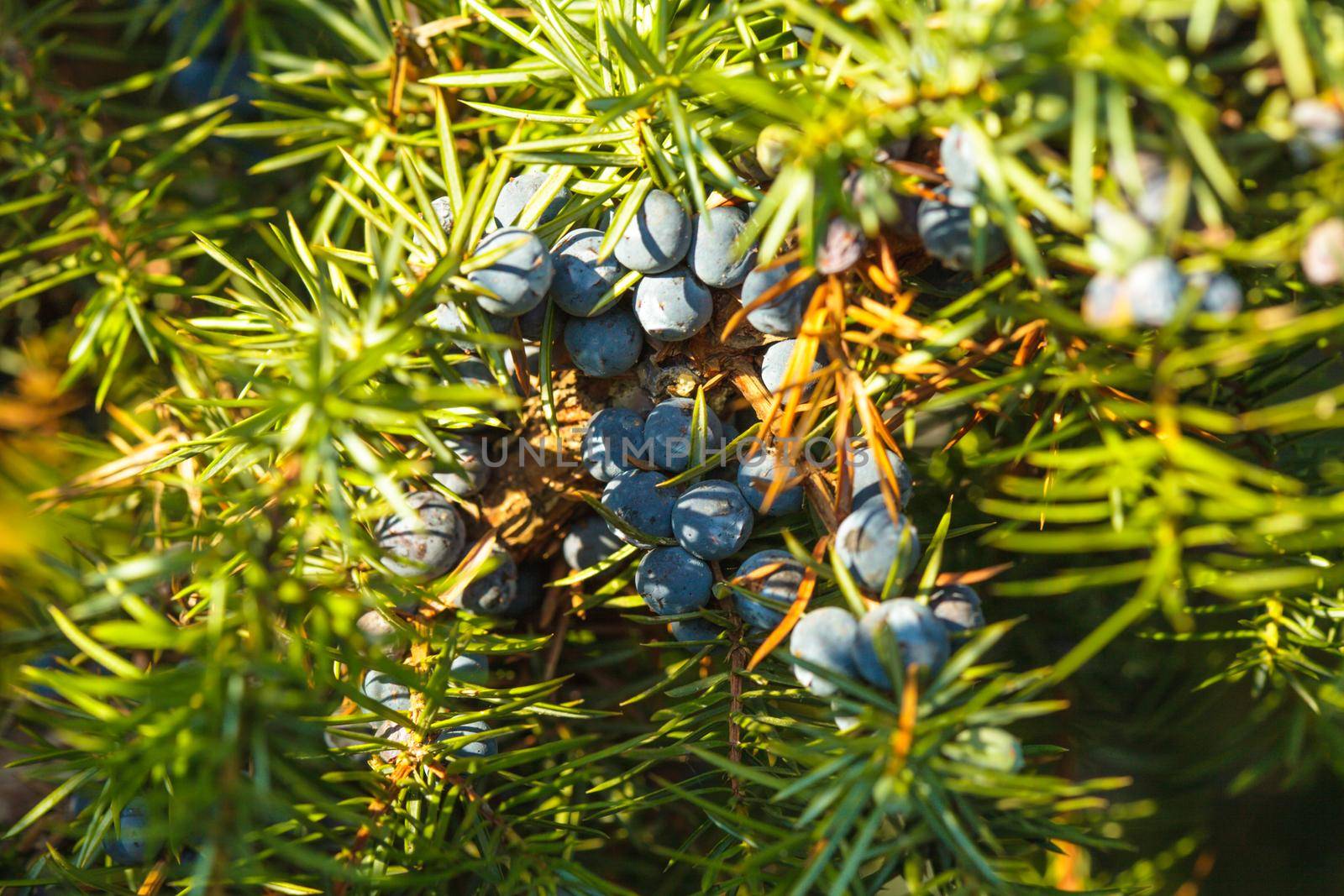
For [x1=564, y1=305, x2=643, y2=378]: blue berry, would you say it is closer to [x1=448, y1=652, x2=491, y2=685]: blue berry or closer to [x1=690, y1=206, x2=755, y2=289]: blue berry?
[x1=690, y1=206, x2=755, y2=289]: blue berry

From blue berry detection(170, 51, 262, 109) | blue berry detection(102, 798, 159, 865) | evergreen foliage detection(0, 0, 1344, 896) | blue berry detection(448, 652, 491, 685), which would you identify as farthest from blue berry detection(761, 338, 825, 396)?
blue berry detection(170, 51, 262, 109)

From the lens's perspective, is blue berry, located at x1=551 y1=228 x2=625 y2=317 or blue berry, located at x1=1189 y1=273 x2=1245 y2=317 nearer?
blue berry, located at x1=1189 y1=273 x2=1245 y2=317

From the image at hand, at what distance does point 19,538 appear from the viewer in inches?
28.8

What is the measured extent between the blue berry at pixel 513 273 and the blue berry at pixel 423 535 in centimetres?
16

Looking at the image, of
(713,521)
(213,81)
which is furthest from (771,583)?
(213,81)

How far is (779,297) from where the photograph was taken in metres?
0.48

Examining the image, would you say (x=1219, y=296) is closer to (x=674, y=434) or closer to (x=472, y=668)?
(x=674, y=434)

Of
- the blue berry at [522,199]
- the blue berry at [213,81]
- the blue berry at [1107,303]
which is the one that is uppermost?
the blue berry at [213,81]

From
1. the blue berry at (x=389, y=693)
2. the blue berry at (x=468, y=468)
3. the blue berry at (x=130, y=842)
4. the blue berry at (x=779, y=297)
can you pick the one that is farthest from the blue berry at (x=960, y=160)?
the blue berry at (x=130, y=842)

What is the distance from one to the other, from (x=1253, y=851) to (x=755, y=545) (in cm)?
66

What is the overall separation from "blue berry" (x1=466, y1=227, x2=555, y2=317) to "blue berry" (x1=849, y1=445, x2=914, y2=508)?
197 millimetres

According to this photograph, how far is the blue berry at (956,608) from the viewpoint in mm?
447

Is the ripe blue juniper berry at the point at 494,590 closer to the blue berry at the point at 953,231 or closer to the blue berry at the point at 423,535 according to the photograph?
the blue berry at the point at 423,535

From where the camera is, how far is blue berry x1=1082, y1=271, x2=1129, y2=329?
0.34 meters
